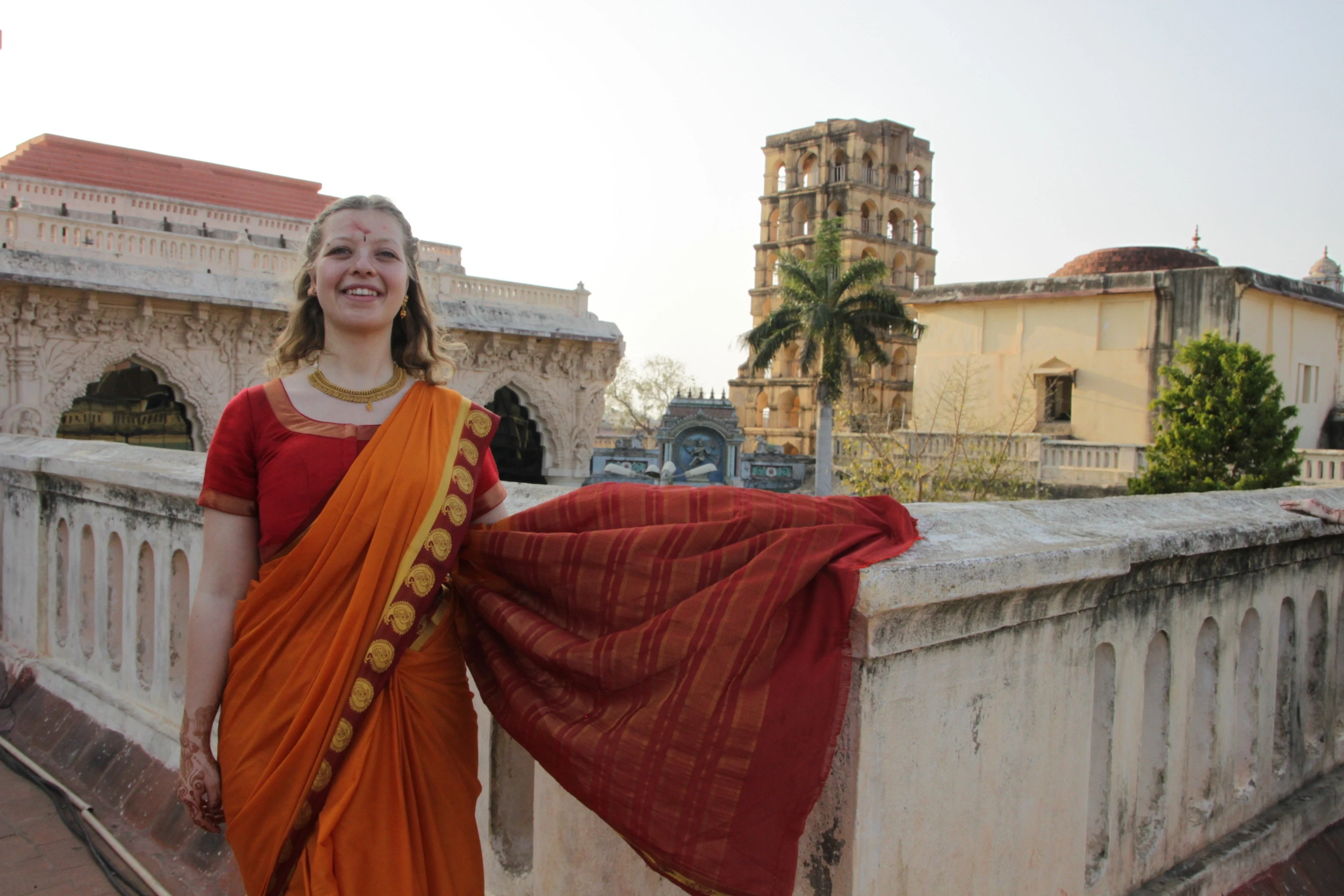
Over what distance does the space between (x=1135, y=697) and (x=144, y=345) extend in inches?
536

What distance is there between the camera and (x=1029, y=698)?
1.63 m

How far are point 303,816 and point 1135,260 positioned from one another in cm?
2106

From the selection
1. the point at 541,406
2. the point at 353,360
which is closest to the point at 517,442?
the point at 541,406

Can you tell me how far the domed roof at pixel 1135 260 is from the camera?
761 inches

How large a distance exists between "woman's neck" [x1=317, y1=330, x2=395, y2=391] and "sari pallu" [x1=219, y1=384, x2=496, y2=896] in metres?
0.12

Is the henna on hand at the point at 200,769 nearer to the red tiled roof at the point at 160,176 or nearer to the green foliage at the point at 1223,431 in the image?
the green foliage at the point at 1223,431

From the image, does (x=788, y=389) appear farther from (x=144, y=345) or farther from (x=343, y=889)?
(x=343, y=889)

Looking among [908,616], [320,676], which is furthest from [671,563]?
[320,676]

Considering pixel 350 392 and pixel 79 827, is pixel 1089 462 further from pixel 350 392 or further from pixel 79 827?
pixel 350 392

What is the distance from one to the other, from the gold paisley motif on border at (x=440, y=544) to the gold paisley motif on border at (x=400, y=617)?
0.09 m

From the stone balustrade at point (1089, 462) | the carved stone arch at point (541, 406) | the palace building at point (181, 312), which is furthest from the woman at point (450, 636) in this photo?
the carved stone arch at point (541, 406)

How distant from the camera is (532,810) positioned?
6.57ft

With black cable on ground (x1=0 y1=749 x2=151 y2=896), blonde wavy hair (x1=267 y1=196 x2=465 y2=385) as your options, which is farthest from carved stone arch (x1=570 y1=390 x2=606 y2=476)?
blonde wavy hair (x1=267 y1=196 x2=465 y2=385)

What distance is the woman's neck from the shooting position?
1678mm
